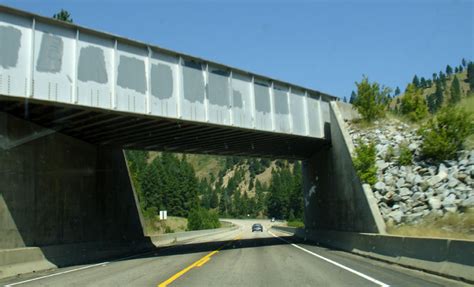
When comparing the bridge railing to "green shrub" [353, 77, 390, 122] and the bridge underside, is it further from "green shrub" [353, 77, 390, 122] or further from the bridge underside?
"green shrub" [353, 77, 390, 122]

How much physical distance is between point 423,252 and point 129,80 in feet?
43.7

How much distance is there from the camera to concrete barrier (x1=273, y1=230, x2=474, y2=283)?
36.6 feet

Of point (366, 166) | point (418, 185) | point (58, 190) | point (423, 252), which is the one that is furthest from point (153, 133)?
point (423, 252)

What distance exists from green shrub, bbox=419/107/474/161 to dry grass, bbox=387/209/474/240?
217 inches

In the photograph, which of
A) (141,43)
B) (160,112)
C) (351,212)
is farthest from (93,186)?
(351,212)

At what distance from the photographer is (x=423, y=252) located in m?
13.8

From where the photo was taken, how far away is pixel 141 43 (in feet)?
68.2

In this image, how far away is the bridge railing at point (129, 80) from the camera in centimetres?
1686

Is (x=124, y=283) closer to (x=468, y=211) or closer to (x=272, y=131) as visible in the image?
(x=468, y=211)

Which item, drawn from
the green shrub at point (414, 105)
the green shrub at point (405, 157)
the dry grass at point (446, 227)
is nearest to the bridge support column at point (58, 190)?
the dry grass at point (446, 227)

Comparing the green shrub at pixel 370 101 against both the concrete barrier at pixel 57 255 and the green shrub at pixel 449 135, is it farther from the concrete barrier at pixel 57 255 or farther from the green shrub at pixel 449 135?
the concrete barrier at pixel 57 255

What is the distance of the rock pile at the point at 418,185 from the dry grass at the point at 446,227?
729 millimetres

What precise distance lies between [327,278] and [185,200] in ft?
481

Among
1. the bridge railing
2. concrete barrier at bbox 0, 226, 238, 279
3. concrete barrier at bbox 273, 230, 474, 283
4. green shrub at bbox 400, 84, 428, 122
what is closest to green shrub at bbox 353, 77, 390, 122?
green shrub at bbox 400, 84, 428, 122
